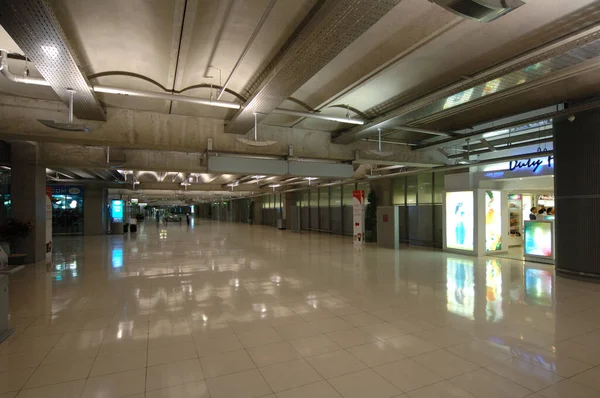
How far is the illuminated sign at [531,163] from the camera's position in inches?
323

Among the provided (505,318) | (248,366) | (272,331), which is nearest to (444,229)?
(505,318)

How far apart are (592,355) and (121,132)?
7.96 m

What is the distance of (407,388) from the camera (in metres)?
2.74

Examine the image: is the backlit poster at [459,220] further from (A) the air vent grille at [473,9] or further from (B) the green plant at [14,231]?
(B) the green plant at [14,231]

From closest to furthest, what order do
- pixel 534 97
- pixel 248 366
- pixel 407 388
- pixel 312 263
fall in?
pixel 407 388
pixel 248 366
pixel 534 97
pixel 312 263

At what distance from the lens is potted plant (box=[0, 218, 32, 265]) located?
8.48 m

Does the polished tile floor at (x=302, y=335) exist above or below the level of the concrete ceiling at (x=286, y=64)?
below

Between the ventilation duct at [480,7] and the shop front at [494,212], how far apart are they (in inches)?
298

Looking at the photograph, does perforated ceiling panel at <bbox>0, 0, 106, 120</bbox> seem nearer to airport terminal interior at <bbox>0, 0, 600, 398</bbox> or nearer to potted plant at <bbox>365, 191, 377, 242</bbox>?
airport terminal interior at <bbox>0, 0, 600, 398</bbox>

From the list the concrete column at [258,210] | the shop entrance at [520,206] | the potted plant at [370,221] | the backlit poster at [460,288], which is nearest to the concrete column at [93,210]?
the concrete column at [258,210]

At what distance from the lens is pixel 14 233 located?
8602 millimetres

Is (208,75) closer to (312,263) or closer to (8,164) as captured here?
(312,263)

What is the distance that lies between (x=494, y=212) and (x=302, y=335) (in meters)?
9.54

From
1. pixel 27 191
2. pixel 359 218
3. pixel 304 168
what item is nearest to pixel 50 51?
pixel 304 168
